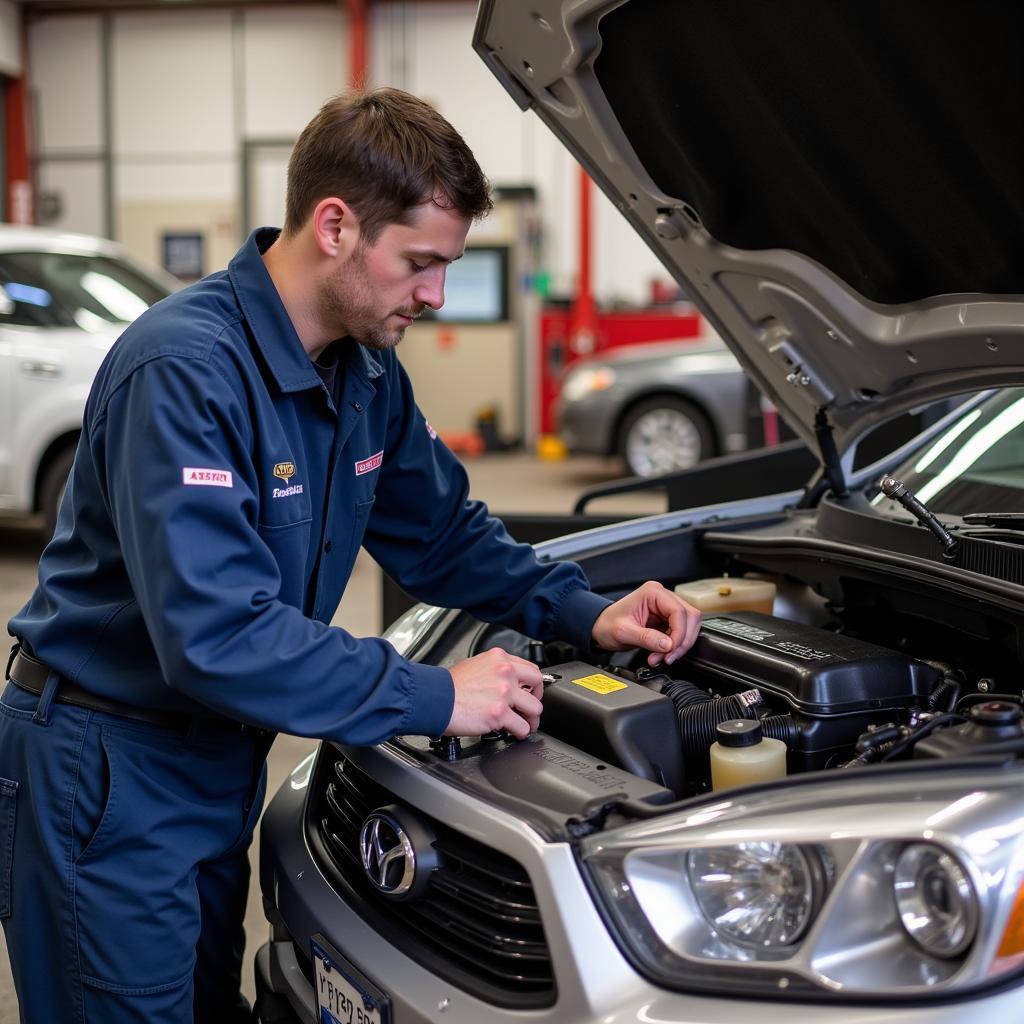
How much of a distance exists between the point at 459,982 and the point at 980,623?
0.87m

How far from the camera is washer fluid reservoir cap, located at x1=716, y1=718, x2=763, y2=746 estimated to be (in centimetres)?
144

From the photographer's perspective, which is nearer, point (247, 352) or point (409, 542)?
point (247, 352)

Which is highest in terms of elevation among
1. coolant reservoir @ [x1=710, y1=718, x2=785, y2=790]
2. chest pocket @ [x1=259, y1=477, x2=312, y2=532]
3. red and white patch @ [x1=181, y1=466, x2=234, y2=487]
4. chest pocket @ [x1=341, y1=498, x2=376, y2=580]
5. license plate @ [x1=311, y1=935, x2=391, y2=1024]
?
red and white patch @ [x1=181, y1=466, x2=234, y2=487]

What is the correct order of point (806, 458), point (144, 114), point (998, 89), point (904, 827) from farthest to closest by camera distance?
point (144, 114) < point (806, 458) < point (998, 89) < point (904, 827)

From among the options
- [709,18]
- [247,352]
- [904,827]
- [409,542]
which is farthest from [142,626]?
[709,18]

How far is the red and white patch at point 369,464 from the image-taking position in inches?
68.4

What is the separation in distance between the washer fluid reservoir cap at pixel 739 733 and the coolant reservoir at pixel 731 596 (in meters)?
0.57

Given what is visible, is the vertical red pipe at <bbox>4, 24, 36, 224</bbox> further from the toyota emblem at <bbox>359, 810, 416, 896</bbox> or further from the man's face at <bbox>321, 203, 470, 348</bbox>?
the toyota emblem at <bbox>359, 810, 416, 896</bbox>

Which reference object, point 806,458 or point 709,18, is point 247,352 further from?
point 806,458

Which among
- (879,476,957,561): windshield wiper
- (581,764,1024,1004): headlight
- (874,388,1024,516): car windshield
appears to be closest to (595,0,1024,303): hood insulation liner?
(879,476,957,561): windshield wiper

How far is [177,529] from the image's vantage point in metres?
1.33

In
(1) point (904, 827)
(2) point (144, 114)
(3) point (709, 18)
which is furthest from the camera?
(2) point (144, 114)

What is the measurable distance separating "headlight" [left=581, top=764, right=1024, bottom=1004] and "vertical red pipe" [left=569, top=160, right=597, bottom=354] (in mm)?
8434

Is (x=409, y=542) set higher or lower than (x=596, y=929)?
higher
